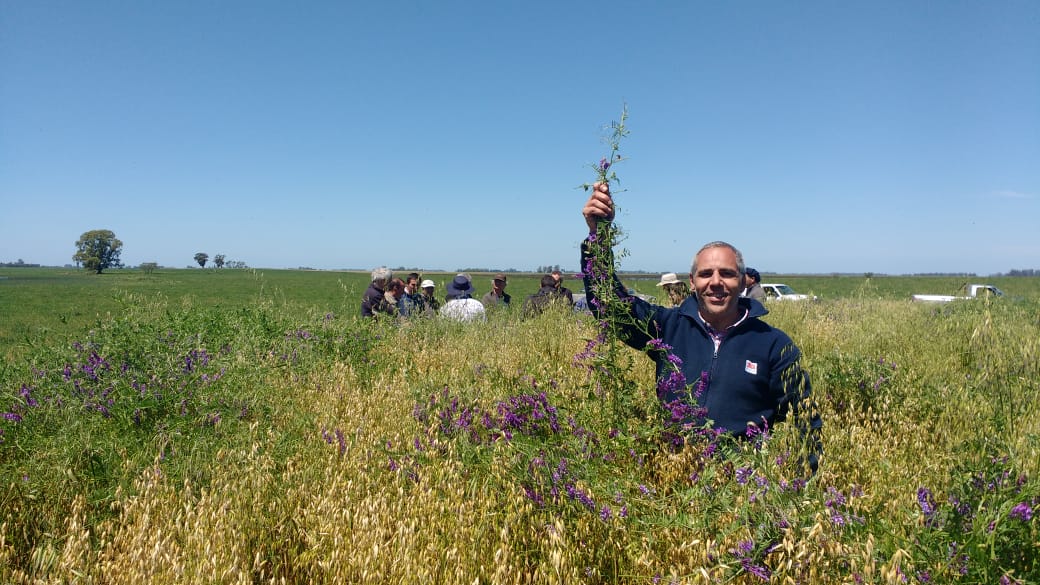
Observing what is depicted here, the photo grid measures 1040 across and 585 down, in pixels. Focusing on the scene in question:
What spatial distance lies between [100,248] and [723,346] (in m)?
159

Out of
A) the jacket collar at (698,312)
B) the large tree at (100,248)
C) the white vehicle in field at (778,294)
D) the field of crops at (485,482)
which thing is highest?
the large tree at (100,248)

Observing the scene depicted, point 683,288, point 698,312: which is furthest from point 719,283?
point 683,288

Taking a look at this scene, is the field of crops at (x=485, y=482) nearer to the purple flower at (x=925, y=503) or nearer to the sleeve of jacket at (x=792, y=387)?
the purple flower at (x=925, y=503)

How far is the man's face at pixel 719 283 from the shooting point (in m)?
2.79

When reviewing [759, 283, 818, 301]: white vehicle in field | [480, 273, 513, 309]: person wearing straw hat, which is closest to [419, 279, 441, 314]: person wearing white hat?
[480, 273, 513, 309]: person wearing straw hat

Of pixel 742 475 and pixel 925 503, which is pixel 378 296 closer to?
pixel 742 475

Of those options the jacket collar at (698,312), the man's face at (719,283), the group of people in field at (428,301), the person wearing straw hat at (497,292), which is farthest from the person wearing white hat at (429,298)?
the man's face at (719,283)

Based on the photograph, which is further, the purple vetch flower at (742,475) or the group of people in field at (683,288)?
the group of people in field at (683,288)

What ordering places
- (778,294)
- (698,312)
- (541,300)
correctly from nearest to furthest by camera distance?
(698,312), (541,300), (778,294)

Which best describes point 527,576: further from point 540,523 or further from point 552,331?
point 552,331

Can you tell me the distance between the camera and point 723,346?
2705 millimetres

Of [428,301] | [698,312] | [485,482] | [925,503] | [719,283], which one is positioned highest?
[719,283]

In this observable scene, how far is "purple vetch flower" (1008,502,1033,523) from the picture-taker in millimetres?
1311

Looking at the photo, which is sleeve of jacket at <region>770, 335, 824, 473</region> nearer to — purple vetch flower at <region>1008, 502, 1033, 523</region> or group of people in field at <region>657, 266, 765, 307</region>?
purple vetch flower at <region>1008, 502, 1033, 523</region>
